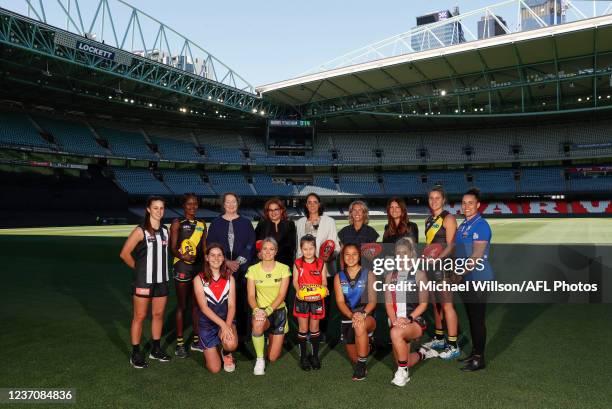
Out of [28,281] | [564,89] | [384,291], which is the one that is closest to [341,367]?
[384,291]

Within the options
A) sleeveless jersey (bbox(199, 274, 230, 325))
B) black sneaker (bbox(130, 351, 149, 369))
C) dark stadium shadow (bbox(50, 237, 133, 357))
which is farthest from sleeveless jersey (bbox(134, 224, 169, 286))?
dark stadium shadow (bbox(50, 237, 133, 357))

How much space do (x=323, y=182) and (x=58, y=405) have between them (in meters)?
55.9

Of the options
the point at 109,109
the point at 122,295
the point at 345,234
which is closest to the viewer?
the point at 345,234

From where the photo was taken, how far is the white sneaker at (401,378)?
4012 mm

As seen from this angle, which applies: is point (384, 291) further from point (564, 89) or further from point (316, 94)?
point (564, 89)

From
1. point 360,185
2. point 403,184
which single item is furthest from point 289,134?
point 403,184

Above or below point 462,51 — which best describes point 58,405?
below

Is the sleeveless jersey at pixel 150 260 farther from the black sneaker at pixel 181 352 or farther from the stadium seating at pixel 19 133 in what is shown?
the stadium seating at pixel 19 133

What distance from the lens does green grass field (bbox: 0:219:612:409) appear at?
371cm

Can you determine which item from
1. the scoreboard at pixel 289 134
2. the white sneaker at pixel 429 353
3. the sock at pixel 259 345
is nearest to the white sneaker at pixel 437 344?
the white sneaker at pixel 429 353

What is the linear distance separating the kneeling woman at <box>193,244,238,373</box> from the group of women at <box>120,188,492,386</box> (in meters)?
0.01

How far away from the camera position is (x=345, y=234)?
5402mm

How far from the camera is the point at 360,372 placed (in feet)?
13.7

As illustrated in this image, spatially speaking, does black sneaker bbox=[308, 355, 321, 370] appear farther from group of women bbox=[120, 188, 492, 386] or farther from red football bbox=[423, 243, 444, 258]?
red football bbox=[423, 243, 444, 258]
